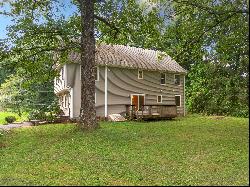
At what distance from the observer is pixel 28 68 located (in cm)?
2256

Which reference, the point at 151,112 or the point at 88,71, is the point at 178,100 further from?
the point at 88,71

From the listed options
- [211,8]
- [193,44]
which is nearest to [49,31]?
[193,44]

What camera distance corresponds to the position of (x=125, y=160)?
12.9m

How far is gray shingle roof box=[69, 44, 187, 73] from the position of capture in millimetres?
33562

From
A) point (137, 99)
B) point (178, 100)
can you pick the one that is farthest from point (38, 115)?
point (178, 100)

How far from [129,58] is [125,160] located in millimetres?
24388

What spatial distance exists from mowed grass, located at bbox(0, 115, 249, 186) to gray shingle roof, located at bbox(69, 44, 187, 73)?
1484 centimetres

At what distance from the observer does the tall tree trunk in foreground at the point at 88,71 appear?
2033 centimetres

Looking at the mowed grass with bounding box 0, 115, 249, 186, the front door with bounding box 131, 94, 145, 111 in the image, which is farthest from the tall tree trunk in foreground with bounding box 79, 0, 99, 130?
the front door with bounding box 131, 94, 145, 111

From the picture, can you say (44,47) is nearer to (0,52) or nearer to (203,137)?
(0,52)

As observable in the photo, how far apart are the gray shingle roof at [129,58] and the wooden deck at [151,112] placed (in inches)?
172

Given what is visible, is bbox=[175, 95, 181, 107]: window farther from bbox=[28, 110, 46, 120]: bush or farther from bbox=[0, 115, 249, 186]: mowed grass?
bbox=[0, 115, 249, 186]: mowed grass

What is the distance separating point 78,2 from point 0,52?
18.2 ft

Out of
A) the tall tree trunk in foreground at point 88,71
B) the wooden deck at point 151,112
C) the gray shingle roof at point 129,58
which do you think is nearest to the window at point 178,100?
the gray shingle roof at point 129,58
